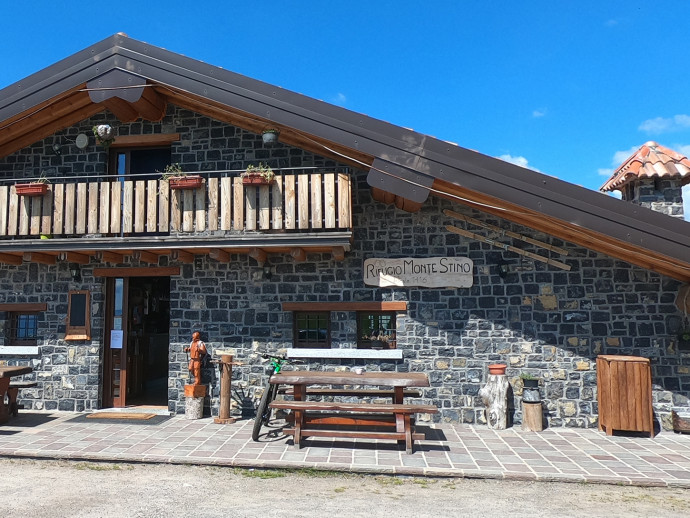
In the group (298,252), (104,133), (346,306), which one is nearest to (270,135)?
(298,252)

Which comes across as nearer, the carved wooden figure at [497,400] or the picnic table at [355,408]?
the picnic table at [355,408]

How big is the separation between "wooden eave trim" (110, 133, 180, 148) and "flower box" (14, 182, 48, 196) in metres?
1.53

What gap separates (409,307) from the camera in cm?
862

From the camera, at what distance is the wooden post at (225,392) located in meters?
8.49

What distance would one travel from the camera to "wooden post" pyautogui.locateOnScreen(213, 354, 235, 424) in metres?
8.49

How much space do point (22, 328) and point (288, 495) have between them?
23.4 ft

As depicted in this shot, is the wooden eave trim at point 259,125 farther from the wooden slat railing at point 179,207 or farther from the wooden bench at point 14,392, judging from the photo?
the wooden bench at point 14,392

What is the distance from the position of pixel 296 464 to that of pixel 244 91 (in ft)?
18.5

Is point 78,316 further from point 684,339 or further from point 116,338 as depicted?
point 684,339

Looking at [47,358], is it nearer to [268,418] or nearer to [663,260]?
[268,418]

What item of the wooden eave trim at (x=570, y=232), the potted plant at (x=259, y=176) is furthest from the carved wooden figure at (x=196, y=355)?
the wooden eave trim at (x=570, y=232)

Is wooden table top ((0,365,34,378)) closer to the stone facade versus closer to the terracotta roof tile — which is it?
the stone facade

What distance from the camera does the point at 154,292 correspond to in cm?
1159

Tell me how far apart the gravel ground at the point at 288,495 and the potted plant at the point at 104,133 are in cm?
551
